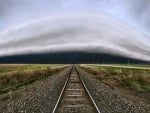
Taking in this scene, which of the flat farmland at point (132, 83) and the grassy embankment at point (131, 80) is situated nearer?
the flat farmland at point (132, 83)

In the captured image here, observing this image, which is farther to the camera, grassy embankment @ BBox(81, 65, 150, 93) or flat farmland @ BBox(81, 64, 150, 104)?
grassy embankment @ BBox(81, 65, 150, 93)

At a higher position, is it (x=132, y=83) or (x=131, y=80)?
(x=131, y=80)

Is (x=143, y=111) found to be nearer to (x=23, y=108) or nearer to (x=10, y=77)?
(x=23, y=108)

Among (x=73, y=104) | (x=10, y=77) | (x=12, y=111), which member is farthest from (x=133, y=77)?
(x=12, y=111)

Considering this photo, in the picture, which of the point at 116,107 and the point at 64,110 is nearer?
the point at 64,110

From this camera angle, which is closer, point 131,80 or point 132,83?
point 132,83

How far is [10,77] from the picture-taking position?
1318 inches

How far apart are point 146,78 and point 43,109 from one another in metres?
20.5

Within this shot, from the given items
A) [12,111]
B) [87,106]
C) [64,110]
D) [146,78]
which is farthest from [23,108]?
[146,78]

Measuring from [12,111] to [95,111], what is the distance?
347cm

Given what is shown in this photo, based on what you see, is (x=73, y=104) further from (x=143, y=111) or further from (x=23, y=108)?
(x=143, y=111)

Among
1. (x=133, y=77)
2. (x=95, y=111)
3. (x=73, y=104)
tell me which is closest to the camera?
(x=95, y=111)

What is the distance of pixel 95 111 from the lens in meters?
11.6

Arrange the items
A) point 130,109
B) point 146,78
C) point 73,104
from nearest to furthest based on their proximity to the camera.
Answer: point 130,109, point 73,104, point 146,78
